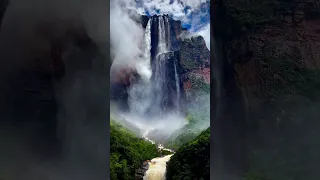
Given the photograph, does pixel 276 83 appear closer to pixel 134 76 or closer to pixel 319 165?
pixel 319 165

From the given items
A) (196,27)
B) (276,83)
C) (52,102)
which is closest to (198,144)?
(196,27)

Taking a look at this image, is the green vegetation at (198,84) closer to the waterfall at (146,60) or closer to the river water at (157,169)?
the waterfall at (146,60)

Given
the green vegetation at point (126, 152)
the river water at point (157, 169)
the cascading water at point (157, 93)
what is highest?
the cascading water at point (157, 93)

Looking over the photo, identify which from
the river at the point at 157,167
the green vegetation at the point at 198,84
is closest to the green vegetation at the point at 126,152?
the river at the point at 157,167

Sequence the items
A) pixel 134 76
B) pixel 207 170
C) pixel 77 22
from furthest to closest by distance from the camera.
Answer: pixel 134 76
pixel 207 170
pixel 77 22

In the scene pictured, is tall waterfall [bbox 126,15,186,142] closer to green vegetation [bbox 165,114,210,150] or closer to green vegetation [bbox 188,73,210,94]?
green vegetation [bbox 165,114,210,150]

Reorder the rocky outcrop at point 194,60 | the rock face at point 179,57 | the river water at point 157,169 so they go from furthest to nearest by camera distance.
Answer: the rocky outcrop at point 194,60 → the rock face at point 179,57 → the river water at point 157,169
